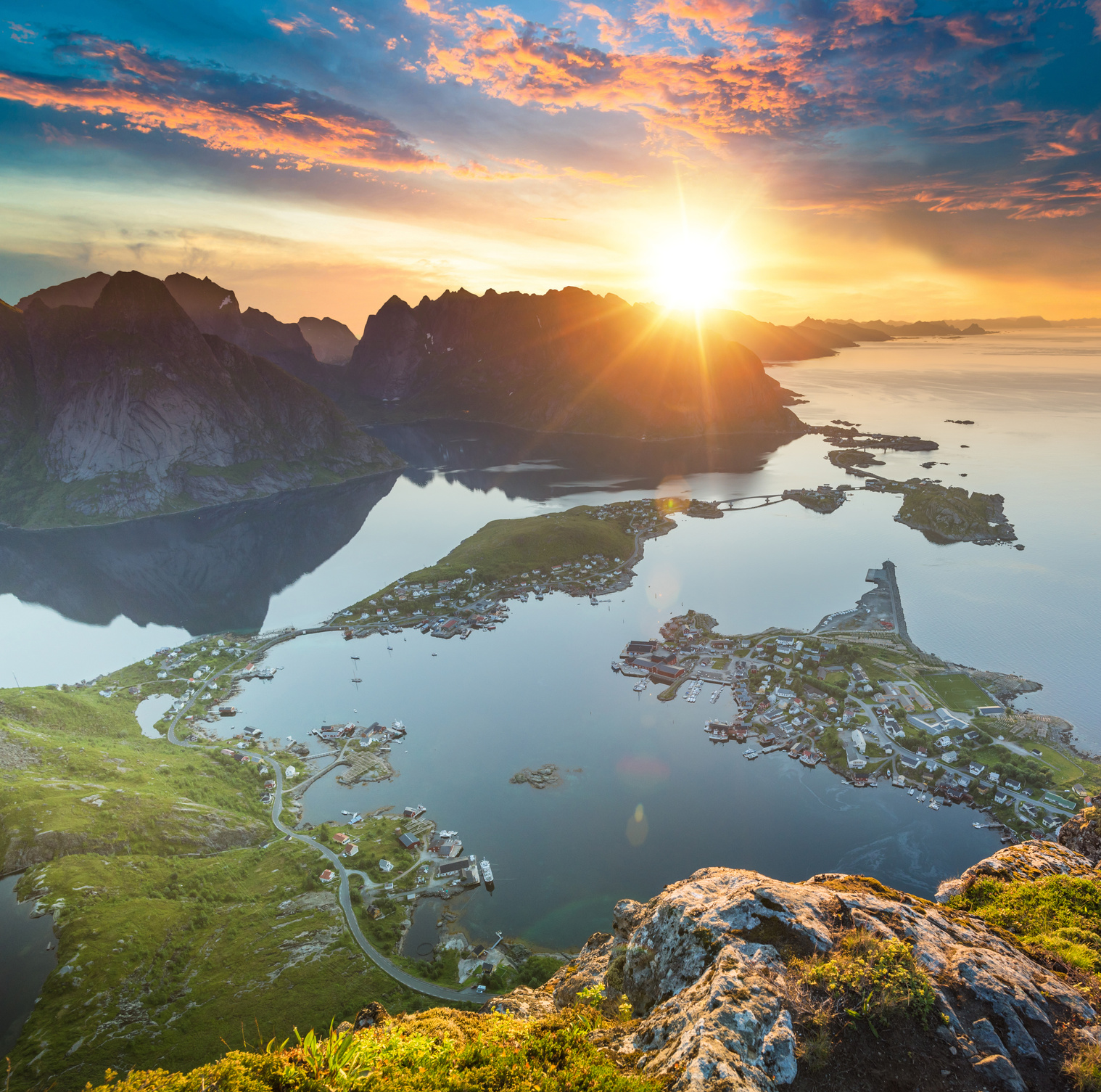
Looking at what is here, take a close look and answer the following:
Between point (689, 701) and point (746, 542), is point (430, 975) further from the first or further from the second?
point (746, 542)

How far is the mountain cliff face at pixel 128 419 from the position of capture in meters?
129

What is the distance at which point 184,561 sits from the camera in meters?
104

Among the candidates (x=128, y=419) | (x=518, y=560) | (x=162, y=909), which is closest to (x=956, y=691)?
(x=518, y=560)

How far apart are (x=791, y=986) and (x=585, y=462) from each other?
164109 mm

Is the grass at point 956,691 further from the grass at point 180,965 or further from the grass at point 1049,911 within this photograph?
the grass at point 180,965

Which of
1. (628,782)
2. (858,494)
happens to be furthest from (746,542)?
(628,782)

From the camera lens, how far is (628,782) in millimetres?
45781

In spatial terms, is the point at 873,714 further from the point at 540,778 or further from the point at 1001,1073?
the point at 1001,1073

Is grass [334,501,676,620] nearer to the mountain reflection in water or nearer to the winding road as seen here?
the mountain reflection in water

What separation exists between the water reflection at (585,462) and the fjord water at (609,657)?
497 centimetres

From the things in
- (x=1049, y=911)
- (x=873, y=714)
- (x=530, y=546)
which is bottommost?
(x=873, y=714)

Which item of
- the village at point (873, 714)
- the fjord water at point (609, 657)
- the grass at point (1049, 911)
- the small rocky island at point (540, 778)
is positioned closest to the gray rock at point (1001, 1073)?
the grass at point (1049, 911)

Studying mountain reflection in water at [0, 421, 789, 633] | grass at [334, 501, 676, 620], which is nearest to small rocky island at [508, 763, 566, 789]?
grass at [334, 501, 676, 620]

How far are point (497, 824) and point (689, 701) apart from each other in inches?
886
